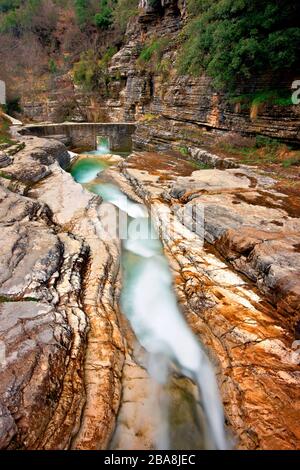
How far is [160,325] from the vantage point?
206 inches

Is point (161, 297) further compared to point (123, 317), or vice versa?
point (161, 297)

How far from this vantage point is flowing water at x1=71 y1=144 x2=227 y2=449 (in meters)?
3.81

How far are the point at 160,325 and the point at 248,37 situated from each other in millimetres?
10806

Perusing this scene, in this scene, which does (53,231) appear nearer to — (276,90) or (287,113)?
(287,113)

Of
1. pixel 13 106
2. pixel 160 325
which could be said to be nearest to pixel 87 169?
pixel 160 325

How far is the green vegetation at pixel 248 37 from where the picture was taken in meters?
9.13

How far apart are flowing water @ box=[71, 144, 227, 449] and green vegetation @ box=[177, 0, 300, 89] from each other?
24.1ft

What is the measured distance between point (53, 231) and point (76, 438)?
4702 mm

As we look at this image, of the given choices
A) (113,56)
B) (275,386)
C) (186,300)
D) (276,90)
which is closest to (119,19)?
(113,56)

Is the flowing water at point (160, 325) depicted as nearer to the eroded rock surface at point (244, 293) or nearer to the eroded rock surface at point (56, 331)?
the eroded rock surface at point (244, 293)

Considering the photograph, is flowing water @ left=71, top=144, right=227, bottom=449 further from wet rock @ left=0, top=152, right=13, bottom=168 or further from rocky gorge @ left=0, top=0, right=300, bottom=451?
wet rock @ left=0, top=152, right=13, bottom=168

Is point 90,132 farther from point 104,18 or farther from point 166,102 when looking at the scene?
A: point 104,18

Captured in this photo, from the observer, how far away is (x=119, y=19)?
23.8 metres

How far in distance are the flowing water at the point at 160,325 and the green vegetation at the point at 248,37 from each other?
734 cm
